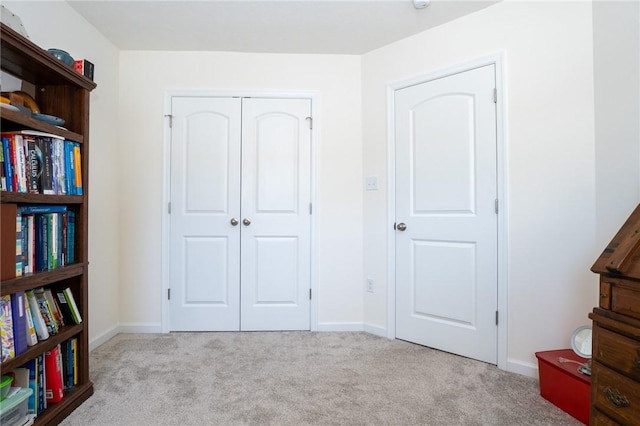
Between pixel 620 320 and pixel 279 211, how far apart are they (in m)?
2.11

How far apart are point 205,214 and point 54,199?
1194mm

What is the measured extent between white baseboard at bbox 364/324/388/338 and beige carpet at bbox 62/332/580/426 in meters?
0.11

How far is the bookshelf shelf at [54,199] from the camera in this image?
1208mm

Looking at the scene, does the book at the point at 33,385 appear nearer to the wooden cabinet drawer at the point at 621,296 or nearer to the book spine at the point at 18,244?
the book spine at the point at 18,244

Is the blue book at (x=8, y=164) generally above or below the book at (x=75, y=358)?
above

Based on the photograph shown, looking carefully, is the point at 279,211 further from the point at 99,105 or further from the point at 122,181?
the point at 99,105

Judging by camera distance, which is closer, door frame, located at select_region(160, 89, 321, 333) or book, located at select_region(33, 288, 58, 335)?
book, located at select_region(33, 288, 58, 335)

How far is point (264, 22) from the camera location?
2.17 metres

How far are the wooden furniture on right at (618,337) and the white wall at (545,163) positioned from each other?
2.17 ft

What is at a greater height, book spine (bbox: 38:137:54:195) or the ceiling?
the ceiling

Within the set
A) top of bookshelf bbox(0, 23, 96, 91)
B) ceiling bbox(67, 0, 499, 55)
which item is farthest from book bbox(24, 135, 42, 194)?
ceiling bbox(67, 0, 499, 55)

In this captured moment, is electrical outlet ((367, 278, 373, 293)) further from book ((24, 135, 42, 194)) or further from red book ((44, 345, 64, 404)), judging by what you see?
book ((24, 135, 42, 194))

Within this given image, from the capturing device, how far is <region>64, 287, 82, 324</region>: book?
5.04 feet

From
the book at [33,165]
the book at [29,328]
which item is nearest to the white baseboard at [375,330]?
the book at [29,328]
